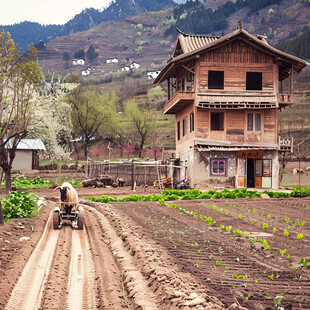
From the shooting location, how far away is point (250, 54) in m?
38.8

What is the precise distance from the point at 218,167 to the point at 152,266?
28.3 m

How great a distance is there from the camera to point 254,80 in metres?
39.2

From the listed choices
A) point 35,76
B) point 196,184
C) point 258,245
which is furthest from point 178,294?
point 196,184

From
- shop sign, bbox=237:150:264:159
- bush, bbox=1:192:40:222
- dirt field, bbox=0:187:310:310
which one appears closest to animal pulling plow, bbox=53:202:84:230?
dirt field, bbox=0:187:310:310

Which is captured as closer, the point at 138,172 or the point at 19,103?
the point at 19,103

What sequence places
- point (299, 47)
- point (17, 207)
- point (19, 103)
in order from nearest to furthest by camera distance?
point (17, 207)
point (19, 103)
point (299, 47)

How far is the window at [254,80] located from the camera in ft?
128

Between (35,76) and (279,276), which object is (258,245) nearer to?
(279,276)

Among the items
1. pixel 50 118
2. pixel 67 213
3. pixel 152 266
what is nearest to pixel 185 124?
pixel 50 118

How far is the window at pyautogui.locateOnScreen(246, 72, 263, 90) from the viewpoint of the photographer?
128ft

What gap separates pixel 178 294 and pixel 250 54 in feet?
111

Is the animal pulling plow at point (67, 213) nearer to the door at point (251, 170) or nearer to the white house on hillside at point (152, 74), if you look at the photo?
the door at point (251, 170)

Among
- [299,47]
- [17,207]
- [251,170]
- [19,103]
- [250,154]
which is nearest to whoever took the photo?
[17,207]

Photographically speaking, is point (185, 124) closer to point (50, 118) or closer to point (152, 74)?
point (50, 118)
